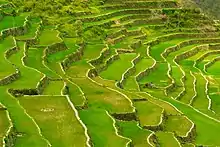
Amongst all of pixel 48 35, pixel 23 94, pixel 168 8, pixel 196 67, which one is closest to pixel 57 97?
pixel 23 94

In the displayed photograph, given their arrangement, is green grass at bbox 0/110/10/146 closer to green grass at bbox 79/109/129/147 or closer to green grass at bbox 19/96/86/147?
green grass at bbox 19/96/86/147

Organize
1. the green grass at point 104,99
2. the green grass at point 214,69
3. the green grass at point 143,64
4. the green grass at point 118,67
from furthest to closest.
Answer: the green grass at point 214,69
the green grass at point 143,64
the green grass at point 118,67
the green grass at point 104,99

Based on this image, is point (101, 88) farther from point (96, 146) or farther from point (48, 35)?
point (48, 35)

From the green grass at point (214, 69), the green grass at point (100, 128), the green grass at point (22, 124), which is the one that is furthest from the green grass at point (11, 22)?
the green grass at point (100, 128)

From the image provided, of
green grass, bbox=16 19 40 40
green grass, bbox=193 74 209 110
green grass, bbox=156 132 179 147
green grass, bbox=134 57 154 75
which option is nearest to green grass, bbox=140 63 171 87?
green grass, bbox=134 57 154 75

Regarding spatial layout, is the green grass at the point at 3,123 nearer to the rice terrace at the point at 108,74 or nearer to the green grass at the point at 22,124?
the rice terrace at the point at 108,74

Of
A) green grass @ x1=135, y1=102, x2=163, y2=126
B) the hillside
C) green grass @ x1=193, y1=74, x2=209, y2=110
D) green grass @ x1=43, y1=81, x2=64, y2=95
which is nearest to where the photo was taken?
green grass @ x1=135, y1=102, x2=163, y2=126

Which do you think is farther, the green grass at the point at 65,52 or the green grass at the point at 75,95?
the green grass at the point at 65,52

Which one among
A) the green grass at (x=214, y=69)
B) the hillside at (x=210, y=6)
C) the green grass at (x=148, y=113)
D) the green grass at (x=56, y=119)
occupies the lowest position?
the hillside at (x=210, y=6)
